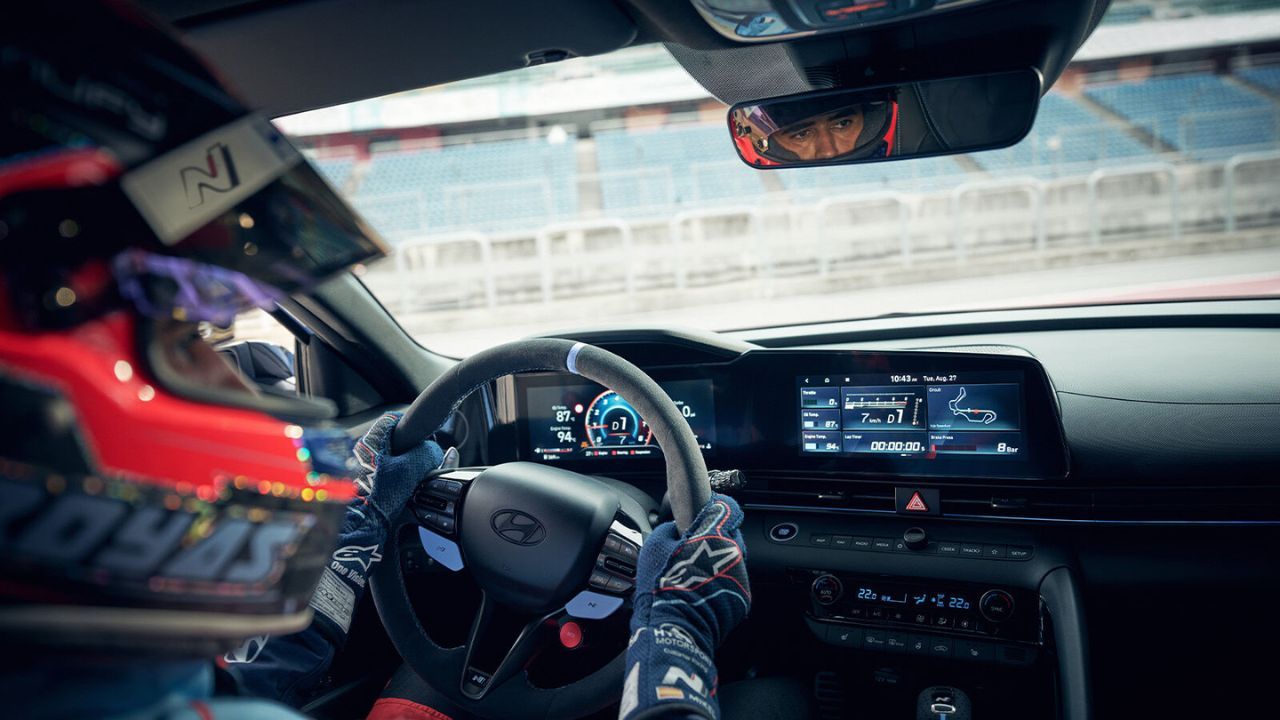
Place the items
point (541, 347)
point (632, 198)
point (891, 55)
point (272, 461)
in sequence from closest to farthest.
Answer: point (272, 461)
point (541, 347)
point (891, 55)
point (632, 198)

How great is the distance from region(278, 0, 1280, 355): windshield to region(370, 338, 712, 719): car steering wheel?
1.14 metres

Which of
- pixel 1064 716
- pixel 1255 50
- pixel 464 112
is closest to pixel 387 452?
pixel 1064 716

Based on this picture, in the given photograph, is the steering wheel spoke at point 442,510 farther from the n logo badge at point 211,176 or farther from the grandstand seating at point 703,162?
the grandstand seating at point 703,162

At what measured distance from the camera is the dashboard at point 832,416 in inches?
101

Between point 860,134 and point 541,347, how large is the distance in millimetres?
1157

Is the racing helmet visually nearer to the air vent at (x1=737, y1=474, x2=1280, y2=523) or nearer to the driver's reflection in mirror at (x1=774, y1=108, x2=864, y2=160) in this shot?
the driver's reflection in mirror at (x1=774, y1=108, x2=864, y2=160)

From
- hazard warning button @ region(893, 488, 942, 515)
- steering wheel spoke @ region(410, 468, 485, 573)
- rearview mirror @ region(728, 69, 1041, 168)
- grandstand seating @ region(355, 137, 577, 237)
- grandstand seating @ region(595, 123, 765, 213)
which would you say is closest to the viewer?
steering wheel spoke @ region(410, 468, 485, 573)

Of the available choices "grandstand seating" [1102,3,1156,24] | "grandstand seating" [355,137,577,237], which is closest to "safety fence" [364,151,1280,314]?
"grandstand seating" [355,137,577,237]

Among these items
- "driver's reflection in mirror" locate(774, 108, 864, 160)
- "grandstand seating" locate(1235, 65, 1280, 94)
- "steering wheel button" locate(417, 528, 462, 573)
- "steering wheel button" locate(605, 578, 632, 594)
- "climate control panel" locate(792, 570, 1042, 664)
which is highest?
"grandstand seating" locate(1235, 65, 1280, 94)

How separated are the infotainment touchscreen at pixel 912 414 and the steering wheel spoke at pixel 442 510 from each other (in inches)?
45.2

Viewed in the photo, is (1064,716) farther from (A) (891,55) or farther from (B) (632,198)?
(B) (632,198)

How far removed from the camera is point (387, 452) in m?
2.03

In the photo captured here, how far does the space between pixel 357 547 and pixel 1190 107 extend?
2120cm

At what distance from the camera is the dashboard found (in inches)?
101
